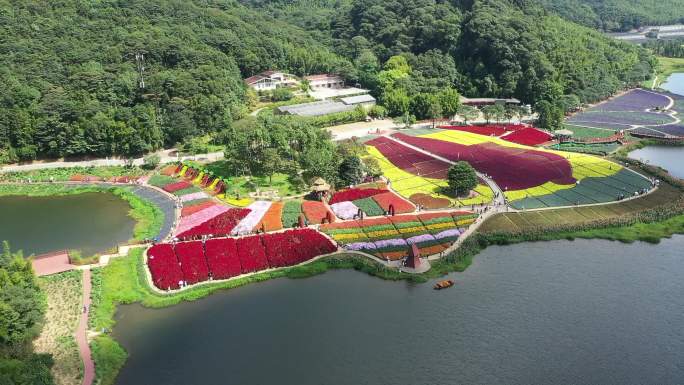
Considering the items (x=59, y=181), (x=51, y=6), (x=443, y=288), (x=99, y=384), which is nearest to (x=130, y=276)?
(x=99, y=384)

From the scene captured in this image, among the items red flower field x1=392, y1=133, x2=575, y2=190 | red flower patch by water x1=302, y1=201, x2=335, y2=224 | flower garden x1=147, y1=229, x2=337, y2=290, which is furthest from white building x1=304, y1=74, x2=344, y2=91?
flower garden x1=147, y1=229, x2=337, y2=290

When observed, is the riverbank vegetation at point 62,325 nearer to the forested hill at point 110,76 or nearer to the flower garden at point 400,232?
the flower garden at point 400,232

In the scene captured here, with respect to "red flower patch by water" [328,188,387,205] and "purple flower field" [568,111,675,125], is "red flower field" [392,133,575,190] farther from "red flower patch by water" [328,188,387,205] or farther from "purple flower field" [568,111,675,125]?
"purple flower field" [568,111,675,125]

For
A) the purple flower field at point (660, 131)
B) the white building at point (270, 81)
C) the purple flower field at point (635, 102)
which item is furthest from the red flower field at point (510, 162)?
the white building at point (270, 81)

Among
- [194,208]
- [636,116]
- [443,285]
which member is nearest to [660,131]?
[636,116]

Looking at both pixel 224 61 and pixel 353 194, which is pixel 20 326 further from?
pixel 224 61
